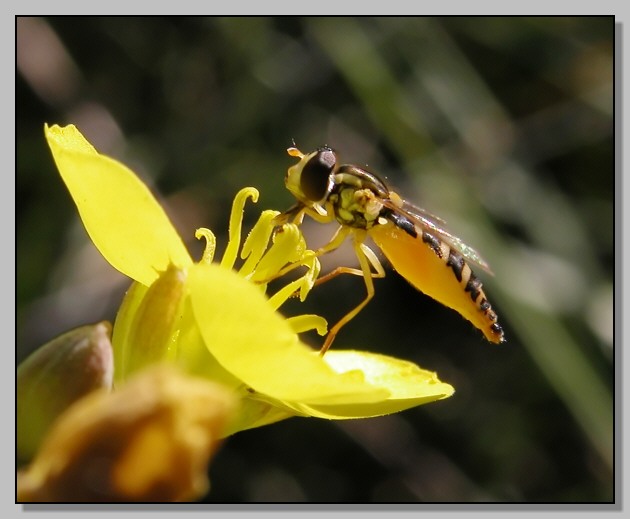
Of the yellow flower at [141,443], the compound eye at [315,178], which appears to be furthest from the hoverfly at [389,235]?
the yellow flower at [141,443]

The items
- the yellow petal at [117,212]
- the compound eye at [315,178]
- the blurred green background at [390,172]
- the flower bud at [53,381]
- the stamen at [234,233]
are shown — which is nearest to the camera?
the flower bud at [53,381]

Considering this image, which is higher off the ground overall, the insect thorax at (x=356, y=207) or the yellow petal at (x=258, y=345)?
the insect thorax at (x=356, y=207)

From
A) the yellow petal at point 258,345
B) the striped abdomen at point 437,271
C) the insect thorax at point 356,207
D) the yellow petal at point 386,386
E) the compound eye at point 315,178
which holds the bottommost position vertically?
the yellow petal at point 386,386

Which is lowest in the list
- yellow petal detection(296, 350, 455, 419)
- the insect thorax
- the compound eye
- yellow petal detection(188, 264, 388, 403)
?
yellow petal detection(296, 350, 455, 419)

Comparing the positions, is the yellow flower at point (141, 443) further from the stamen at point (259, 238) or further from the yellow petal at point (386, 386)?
the stamen at point (259, 238)

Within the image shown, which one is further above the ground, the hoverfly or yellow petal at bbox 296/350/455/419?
the hoverfly

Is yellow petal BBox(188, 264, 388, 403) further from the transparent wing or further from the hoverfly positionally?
the transparent wing

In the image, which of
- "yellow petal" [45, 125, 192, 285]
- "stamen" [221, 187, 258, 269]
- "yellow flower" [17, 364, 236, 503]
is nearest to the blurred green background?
"stamen" [221, 187, 258, 269]

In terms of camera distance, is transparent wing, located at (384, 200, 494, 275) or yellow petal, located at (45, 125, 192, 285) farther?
transparent wing, located at (384, 200, 494, 275)
